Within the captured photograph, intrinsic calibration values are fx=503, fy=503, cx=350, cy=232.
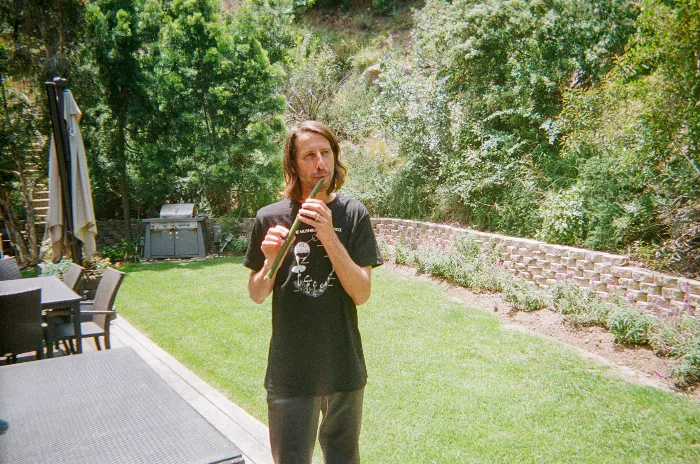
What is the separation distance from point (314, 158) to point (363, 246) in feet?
1.19

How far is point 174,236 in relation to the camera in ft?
38.5

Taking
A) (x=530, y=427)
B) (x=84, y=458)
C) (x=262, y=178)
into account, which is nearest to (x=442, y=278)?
(x=530, y=427)

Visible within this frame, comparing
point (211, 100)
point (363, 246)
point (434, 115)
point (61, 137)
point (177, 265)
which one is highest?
point (211, 100)

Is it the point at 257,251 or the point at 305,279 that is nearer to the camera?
the point at 305,279

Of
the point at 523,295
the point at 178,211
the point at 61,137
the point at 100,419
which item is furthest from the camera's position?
the point at 178,211

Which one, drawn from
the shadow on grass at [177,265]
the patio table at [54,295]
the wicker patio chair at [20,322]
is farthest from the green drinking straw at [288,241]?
the shadow on grass at [177,265]

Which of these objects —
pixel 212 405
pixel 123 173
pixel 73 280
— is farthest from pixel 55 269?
pixel 123 173

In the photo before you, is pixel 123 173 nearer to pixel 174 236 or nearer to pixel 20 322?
pixel 174 236

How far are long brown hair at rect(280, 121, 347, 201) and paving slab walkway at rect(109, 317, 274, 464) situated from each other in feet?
5.99

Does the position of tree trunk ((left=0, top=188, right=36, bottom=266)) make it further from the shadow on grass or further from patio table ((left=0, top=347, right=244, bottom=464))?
patio table ((left=0, top=347, right=244, bottom=464))

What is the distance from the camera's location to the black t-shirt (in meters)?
1.69

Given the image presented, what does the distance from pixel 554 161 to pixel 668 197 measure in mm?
2311

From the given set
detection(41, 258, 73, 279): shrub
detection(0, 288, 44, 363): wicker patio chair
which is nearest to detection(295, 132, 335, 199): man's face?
detection(0, 288, 44, 363): wicker patio chair

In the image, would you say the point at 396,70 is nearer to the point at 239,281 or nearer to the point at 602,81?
the point at 602,81
